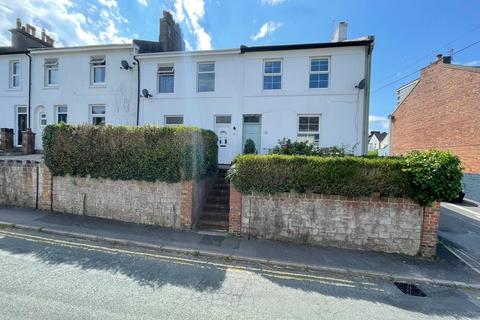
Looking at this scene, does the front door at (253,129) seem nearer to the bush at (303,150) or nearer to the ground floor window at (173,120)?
the bush at (303,150)

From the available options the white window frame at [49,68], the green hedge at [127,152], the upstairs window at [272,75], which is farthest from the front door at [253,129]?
the white window frame at [49,68]

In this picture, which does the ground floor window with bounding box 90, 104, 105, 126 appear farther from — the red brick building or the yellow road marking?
the red brick building

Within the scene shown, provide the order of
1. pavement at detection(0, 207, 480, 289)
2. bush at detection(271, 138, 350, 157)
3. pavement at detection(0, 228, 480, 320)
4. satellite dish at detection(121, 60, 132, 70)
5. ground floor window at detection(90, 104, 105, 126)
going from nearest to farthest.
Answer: pavement at detection(0, 228, 480, 320)
pavement at detection(0, 207, 480, 289)
bush at detection(271, 138, 350, 157)
satellite dish at detection(121, 60, 132, 70)
ground floor window at detection(90, 104, 105, 126)

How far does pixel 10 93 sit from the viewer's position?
631 inches

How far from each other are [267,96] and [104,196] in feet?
29.7

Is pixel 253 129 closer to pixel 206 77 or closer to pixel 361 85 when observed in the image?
pixel 206 77

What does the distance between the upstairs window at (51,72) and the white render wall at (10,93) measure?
1.39 m

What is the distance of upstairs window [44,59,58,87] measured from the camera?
50.6 ft

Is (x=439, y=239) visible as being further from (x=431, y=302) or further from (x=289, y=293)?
(x=289, y=293)

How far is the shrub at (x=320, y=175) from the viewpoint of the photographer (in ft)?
20.6

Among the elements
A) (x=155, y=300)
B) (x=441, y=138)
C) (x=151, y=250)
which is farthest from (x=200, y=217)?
(x=441, y=138)

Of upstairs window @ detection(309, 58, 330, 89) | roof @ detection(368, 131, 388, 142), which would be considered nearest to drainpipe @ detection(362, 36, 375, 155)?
upstairs window @ detection(309, 58, 330, 89)

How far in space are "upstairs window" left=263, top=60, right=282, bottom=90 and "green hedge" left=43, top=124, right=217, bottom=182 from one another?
21.4 ft

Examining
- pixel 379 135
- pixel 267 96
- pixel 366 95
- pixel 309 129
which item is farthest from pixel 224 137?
pixel 379 135
